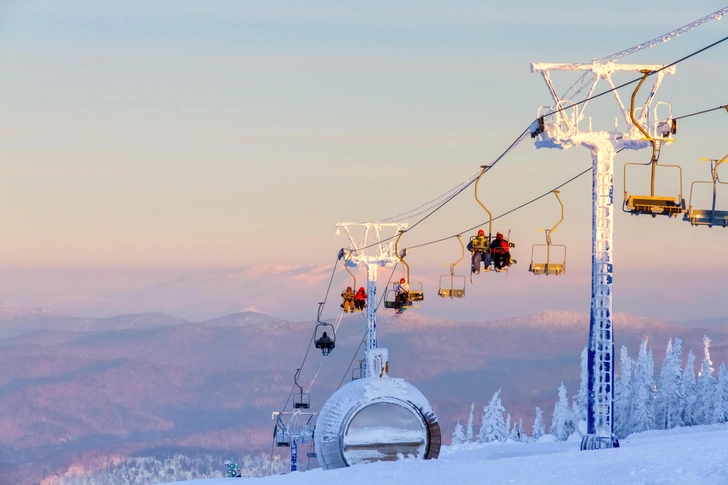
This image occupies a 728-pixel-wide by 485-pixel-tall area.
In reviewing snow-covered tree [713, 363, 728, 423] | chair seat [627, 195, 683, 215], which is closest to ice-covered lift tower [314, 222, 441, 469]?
chair seat [627, 195, 683, 215]

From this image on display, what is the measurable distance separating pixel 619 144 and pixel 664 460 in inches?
445

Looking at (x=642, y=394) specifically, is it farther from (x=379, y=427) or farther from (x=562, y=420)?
(x=379, y=427)

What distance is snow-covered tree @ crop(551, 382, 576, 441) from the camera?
114 metres

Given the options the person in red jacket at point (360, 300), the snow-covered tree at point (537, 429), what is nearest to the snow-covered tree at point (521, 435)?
the snow-covered tree at point (537, 429)

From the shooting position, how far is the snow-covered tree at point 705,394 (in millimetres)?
102625

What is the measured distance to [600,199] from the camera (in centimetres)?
3197

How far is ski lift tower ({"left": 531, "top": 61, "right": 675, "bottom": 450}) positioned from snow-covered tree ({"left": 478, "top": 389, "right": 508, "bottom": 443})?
269 feet

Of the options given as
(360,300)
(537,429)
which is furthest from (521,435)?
(360,300)

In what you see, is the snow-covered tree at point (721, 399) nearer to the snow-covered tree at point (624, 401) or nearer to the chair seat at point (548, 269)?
the snow-covered tree at point (624, 401)

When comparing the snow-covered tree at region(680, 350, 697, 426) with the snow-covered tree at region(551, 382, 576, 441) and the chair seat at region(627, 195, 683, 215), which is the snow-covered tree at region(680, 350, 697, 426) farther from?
the chair seat at region(627, 195, 683, 215)

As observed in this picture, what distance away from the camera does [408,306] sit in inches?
2243

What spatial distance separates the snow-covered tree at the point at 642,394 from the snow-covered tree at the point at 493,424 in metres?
13.4

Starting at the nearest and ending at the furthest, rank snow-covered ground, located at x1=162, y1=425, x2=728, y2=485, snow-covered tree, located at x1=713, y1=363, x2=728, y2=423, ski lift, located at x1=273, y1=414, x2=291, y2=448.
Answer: snow-covered ground, located at x1=162, y1=425, x2=728, y2=485
ski lift, located at x1=273, y1=414, x2=291, y2=448
snow-covered tree, located at x1=713, y1=363, x2=728, y2=423

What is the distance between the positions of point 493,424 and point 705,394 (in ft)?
68.7
